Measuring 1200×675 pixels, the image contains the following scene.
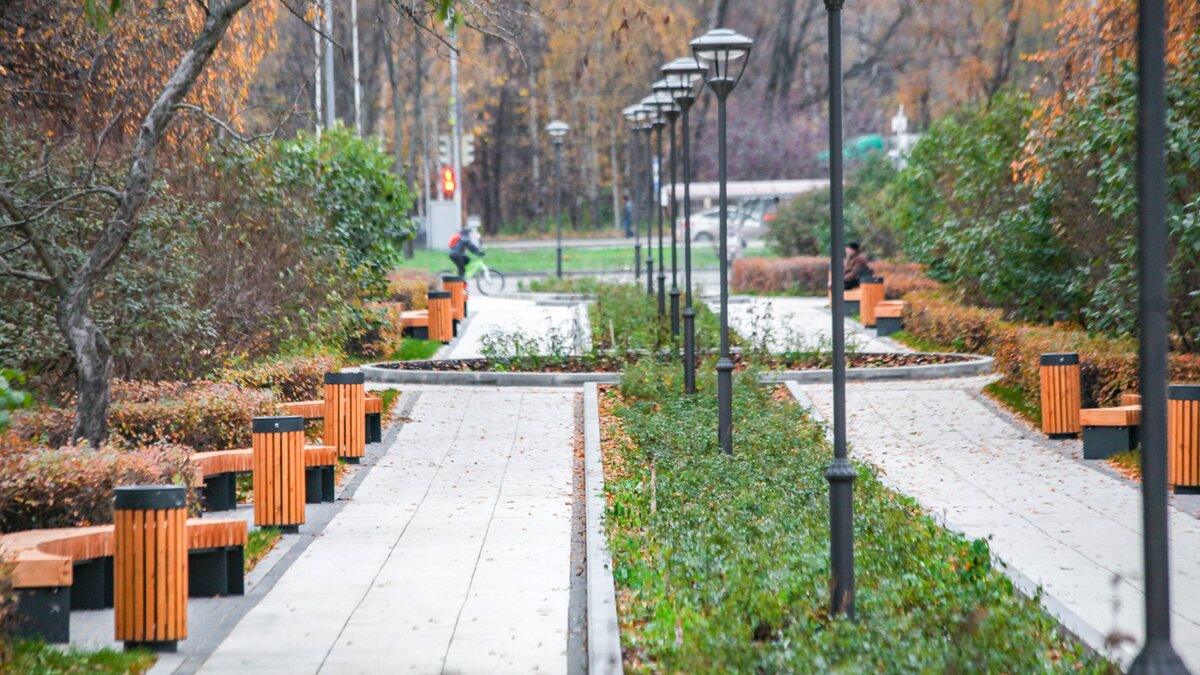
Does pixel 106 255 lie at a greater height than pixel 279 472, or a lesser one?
greater

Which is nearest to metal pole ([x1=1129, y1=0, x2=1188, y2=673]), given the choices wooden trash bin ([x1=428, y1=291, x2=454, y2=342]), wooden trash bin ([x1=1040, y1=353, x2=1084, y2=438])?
wooden trash bin ([x1=1040, y1=353, x2=1084, y2=438])

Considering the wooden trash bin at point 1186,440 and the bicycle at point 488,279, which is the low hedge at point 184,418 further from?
the bicycle at point 488,279

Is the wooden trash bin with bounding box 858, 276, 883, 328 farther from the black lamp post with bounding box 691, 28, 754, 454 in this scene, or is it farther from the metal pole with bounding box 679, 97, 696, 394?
the black lamp post with bounding box 691, 28, 754, 454

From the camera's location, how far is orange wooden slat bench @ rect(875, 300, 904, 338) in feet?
74.3

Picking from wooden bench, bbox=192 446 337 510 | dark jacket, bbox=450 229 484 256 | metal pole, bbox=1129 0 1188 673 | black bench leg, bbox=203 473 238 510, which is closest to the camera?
metal pole, bbox=1129 0 1188 673

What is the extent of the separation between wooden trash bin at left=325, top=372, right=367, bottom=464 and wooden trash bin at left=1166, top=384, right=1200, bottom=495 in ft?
21.0

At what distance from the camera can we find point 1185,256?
13.2m

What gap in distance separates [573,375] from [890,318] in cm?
672

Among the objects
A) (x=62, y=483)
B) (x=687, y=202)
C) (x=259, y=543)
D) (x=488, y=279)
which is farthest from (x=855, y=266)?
(x=62, y=483)

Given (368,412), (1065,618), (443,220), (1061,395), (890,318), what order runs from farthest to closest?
(443,220)
(890,318)
(368,412)
(1061,395)
(1065,618)

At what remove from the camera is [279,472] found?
9664 mm

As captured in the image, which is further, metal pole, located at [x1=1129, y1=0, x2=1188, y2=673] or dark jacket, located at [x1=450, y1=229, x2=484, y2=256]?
dark jacket, located at [x1=450, y1=229, x2=484, y2=256]

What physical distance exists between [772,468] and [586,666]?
4525 mm

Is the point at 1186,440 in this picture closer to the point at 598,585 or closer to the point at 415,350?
the point at 598,585
